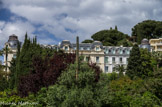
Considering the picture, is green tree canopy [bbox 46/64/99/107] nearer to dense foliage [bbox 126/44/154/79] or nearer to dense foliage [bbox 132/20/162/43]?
dense foliage [bbox 126/44/154/79]

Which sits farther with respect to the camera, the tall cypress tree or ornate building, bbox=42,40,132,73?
ornate building, bbox=42,40,132,73

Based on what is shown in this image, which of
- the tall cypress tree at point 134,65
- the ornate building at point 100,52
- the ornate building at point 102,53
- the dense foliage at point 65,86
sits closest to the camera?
the dense foliage at point 65,86

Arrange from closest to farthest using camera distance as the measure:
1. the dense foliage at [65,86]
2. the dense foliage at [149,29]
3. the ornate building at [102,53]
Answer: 1. the dense foliage at [65,86]
2. the ornate building at [102,53]
3. the dense foliage at [149,29]


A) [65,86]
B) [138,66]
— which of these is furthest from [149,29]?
[65,86]

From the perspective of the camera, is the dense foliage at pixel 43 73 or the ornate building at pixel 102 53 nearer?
the dense foliage at pixel 43 73

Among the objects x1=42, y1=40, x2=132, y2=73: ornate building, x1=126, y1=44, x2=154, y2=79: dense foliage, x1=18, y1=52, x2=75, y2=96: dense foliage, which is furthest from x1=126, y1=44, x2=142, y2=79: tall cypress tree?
x1=18, y1=52, x2=75, y2=96: dense foliage

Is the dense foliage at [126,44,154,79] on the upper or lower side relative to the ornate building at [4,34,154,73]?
lower

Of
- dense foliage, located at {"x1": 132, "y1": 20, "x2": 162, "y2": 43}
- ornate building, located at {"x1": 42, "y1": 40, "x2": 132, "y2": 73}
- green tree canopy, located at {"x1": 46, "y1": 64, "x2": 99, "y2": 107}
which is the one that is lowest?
green tree canopy, located at {"x1": 46, "y1": 64, "x2": 99, "y2": 107}

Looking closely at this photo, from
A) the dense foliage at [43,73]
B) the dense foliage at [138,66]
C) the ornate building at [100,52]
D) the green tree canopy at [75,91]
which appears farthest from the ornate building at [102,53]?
the green tree canopy at [75,91]

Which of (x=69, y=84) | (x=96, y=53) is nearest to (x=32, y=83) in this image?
(x=69, y=84)

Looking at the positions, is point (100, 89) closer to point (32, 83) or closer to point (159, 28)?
→ point (32, 83)

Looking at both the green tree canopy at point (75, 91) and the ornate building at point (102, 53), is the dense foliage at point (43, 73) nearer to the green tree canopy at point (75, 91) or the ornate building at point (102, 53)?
the green tree canopy at point (75, 91)

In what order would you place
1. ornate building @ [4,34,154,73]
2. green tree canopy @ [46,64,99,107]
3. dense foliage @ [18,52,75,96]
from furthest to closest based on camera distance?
ornate building @ [4,34,154,73], dense foliage @ [18,52,75,96], green tree canopy @ [46,64,99,107]

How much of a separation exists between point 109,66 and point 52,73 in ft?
111
